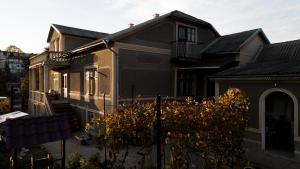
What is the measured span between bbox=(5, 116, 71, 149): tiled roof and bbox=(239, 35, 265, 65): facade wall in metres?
11.7

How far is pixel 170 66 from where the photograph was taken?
17312 millimetres

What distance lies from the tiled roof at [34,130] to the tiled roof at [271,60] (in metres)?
7.76

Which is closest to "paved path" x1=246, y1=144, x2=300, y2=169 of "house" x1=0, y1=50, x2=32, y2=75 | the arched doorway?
the arched doorway

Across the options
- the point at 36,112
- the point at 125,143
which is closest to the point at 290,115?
the point at 125,143

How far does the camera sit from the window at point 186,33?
59.9 ft

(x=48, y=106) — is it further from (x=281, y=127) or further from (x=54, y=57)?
(x=281, y=127)

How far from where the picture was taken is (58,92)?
2328 cm

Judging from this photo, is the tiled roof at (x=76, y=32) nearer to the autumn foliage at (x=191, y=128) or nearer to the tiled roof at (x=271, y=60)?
the tiled roof at (x=271, y=60)

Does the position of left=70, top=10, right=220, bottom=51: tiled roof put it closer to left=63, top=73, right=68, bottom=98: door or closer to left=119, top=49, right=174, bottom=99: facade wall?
left=119, top=49, right=174, bottom=99: facade wall

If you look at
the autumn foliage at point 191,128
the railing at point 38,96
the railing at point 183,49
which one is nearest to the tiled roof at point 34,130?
the autumn foliage at point 191,128

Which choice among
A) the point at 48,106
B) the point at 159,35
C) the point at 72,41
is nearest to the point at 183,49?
the point at 159,35

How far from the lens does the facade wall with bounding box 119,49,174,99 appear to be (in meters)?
15.0

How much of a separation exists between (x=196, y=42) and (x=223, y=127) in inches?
450

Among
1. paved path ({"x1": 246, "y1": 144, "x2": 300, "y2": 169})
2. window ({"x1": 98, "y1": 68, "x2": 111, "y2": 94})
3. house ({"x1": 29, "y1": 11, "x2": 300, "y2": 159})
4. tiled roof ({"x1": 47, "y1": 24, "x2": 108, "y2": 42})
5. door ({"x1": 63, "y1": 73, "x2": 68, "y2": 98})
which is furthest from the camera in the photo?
tiled roof ({"x1": 47, "y1": 24, "x2": 108, "y2": 42})
